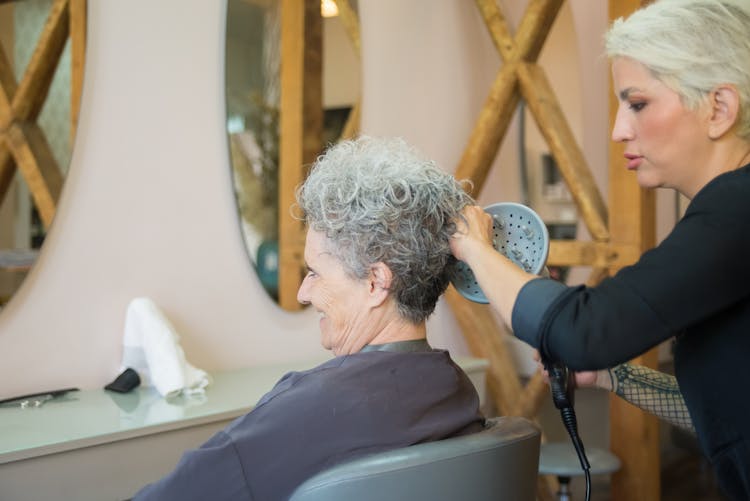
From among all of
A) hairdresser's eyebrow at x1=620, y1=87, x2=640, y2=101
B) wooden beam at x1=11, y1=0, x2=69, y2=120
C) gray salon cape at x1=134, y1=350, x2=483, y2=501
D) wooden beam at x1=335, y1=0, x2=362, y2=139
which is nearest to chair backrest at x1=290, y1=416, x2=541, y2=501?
gray salon cape at x1=134, y1=350, x2=483, y2=501

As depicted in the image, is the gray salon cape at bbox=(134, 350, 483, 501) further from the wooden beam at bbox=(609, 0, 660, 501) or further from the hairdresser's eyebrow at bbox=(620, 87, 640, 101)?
the wooden beam at bbox=(609, 0, 660, 501)

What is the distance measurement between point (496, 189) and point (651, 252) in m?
2.57

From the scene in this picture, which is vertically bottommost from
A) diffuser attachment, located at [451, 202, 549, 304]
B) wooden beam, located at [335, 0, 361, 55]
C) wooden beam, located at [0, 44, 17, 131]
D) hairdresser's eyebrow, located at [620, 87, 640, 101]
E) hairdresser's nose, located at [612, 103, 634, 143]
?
diffuser attachment, located at [451, 202, 549, 304]

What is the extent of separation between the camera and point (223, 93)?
236 centimetres

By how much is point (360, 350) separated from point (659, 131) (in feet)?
1.81

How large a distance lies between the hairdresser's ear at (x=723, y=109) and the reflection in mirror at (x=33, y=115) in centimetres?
151

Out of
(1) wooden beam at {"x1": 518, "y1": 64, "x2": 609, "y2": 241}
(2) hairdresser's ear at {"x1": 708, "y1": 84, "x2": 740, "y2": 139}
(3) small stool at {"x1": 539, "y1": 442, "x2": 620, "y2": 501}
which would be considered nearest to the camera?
A: (2) hairdresser's ear at {"x1": 708, "y1": 84, "x2": 740, "y2": 139}

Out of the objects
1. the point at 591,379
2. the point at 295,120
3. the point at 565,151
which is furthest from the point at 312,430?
the point at 565,151

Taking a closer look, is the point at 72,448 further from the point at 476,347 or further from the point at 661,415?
the point at 476,347

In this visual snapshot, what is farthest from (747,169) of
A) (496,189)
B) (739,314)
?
(496,189)

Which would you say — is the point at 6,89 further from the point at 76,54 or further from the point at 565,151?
→ the point at 565,151

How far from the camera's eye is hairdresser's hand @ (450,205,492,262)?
1184 millimetres

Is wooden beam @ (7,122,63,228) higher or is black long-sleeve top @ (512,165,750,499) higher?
wooden beam @ (7,122,63,228)

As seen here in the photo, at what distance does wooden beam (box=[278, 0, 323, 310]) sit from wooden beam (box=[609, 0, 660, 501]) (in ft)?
3.08
